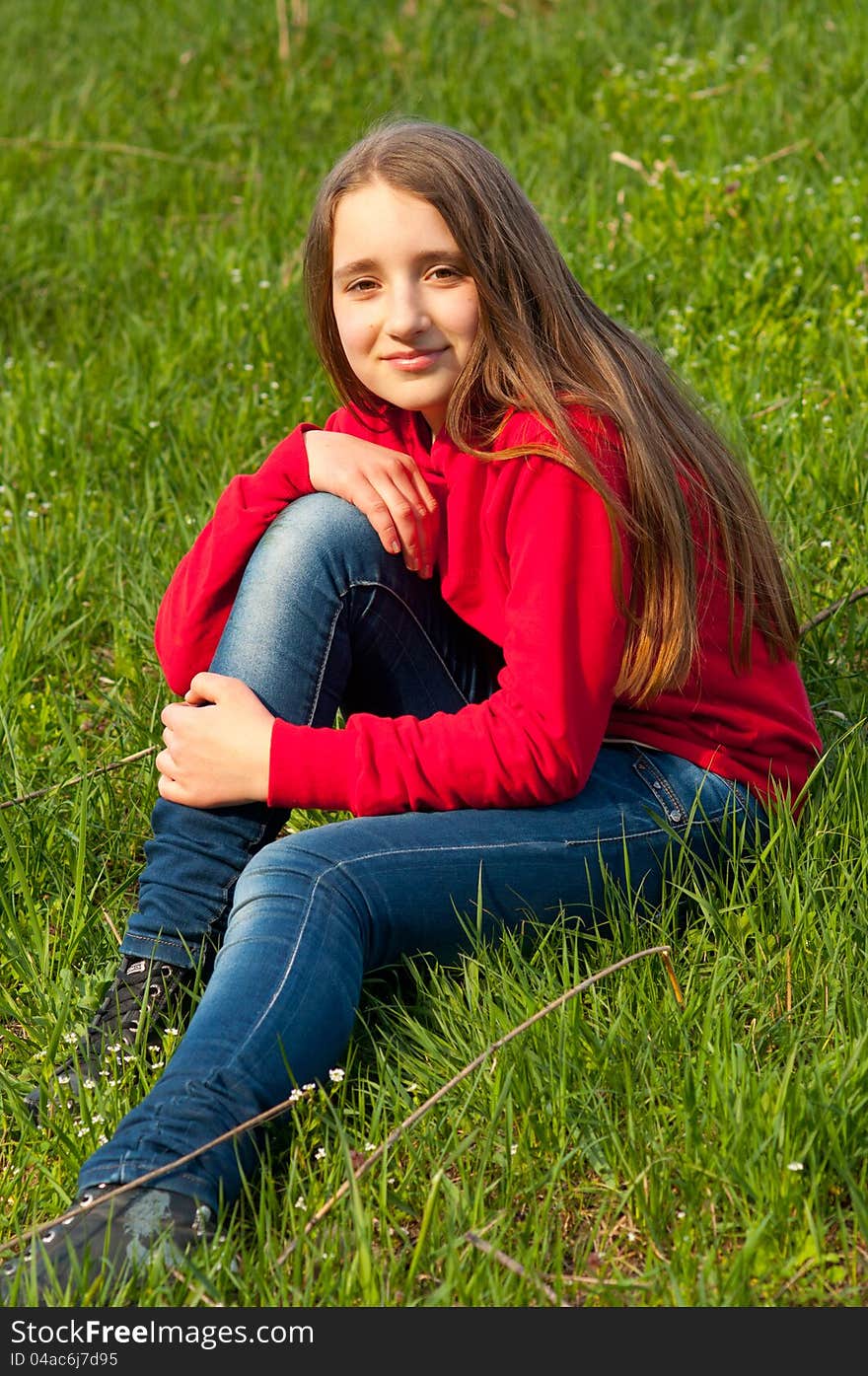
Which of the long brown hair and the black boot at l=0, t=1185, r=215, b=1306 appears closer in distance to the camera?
the black boot at l=0, t=1185, r=215, b=1306

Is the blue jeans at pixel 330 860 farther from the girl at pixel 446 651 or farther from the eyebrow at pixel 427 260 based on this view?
the eyebrow at pixel 427 260

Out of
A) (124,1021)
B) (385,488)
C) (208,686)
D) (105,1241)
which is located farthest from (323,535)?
(105,1241)

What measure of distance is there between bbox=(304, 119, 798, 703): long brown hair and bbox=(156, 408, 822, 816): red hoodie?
0.10ft

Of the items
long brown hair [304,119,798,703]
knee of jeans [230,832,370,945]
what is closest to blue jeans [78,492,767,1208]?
knee of jeans [230,832,370,945]

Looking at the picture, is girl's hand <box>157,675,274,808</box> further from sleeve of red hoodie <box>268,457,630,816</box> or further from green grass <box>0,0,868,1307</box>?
green grass <box>0,0,868,1307</box>

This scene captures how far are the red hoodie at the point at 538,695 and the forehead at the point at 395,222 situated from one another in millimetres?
288

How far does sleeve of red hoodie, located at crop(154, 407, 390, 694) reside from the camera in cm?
227

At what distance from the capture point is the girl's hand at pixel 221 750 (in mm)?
2029

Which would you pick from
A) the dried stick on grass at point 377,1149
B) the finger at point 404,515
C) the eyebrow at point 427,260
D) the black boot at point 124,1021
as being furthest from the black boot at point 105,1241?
the eyebrow at point 427,260

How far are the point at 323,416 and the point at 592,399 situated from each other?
5.57 ft

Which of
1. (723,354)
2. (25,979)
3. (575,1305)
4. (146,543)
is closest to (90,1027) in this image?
(25,979)

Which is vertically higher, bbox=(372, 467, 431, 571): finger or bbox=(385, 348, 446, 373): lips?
bbox=(385, 348, 446, 373): lips

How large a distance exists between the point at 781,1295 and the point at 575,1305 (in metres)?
0.22

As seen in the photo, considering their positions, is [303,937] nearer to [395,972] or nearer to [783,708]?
[395,972]
